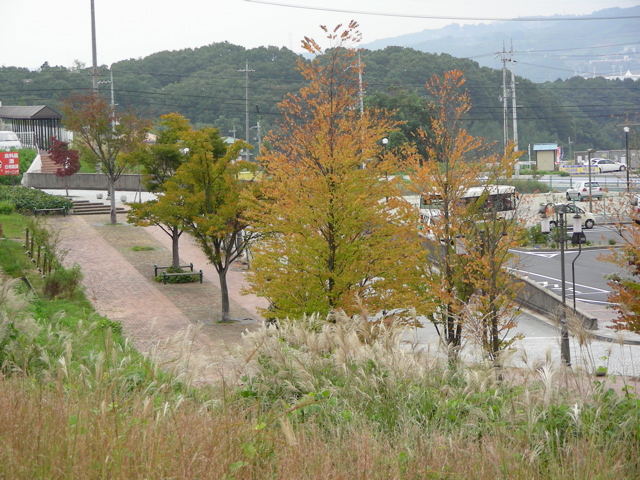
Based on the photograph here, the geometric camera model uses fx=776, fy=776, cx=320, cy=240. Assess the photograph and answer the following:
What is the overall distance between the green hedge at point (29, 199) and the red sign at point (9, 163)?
5.17ft

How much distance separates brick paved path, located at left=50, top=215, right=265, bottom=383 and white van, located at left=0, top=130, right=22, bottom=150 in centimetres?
1685

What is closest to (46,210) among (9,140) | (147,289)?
(147,289)

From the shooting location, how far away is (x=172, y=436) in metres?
5.19

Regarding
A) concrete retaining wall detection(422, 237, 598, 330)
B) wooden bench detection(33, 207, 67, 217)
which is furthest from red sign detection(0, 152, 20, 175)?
concrete retaining wall detection(422, 237, 598, 330)

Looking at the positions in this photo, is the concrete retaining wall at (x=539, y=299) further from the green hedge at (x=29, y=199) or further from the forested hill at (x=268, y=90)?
the forested hill at (x=268, y=90)

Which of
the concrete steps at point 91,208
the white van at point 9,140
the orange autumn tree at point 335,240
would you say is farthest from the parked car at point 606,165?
the orange autumn tree at point 335,240

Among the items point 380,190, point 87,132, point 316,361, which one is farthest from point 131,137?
point 316,361

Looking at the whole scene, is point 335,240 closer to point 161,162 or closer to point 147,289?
point 147,289

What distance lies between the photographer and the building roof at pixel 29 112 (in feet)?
187

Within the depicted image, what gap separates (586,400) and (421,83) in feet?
290

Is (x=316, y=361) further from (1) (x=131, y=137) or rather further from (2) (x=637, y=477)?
(1) (x=131, y=137)

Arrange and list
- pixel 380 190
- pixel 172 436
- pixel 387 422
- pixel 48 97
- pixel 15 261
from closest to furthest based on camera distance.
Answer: pixel 172 436 → pixel 387 422 → pixel 380 190 → pixel 15 261 → pixel 48 97

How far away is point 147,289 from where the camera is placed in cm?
2672

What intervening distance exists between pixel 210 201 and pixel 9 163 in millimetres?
22207
